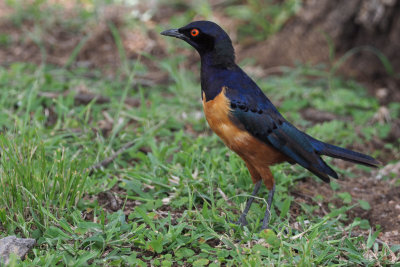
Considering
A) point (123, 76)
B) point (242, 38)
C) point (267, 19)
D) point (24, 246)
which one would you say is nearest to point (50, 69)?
point (123, 76)

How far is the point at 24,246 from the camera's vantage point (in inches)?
120

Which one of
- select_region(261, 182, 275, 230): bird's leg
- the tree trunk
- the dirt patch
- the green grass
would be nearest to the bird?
select_region(261, 182, 275, 230): bird's leg

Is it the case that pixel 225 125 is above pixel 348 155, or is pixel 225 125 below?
above

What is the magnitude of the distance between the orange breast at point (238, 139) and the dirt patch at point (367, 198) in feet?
1.89

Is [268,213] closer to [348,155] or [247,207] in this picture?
[247,207]

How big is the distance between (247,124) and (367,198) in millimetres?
1584

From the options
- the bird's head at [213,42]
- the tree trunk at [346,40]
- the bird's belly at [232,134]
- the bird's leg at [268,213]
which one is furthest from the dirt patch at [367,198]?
the tree trunk at [346,40]

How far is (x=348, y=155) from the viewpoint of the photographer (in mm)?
3783

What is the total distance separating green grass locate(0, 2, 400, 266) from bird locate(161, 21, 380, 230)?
13.1 inches

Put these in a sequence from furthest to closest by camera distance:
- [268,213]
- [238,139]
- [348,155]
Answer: [348,155] < [268,213] < [238,139]

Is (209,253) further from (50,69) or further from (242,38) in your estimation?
(242,38)

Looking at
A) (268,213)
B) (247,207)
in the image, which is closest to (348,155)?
(268,213)

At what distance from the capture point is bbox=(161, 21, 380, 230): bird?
359 centimetres

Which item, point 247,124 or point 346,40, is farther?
point 346,40
